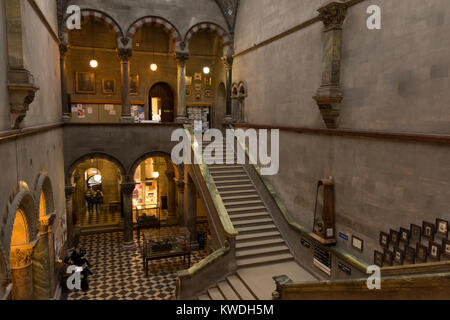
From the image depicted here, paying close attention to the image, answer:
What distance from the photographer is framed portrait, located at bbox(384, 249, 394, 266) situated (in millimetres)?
6804

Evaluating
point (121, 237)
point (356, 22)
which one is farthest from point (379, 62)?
point (121, 237)

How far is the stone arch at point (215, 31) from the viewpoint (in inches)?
578

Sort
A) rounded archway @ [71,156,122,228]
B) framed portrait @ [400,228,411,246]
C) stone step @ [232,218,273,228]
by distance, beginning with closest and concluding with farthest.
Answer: framed portrait @ [400,228,411,246] < stone step @ [232,218,273,228] < rounded archway @ [71,156,122,228]

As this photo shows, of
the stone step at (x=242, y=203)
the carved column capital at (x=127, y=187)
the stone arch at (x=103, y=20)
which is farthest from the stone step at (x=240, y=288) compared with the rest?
the stone arch at (x=103, y=20)

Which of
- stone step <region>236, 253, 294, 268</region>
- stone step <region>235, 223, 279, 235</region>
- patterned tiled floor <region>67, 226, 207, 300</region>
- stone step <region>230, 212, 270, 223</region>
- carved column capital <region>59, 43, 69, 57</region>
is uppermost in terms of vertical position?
carved column capital <region>59, 43, 69, 57</region>

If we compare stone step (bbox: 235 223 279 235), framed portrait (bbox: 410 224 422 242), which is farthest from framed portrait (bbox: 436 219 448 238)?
stone step (bbox: 235 223 279 235)

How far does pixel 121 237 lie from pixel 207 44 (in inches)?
439

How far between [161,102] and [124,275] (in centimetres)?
975

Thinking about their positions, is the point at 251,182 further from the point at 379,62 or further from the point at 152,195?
the point at 152,195

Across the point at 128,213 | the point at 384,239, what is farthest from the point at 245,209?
the point at 128,213

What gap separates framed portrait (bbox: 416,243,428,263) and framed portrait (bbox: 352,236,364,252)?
5.02 feet

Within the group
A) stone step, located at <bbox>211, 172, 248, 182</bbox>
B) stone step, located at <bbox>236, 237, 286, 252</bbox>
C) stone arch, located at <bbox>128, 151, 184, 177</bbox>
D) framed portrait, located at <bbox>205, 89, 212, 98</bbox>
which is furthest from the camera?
framed portrait, located at <bbox>205, 89, 212, 98</bbox>

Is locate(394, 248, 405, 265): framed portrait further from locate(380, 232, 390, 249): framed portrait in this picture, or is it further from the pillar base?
the pillar base

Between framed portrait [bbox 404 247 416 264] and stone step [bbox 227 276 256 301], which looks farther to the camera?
stone step [bbox 227 276 256 301]
